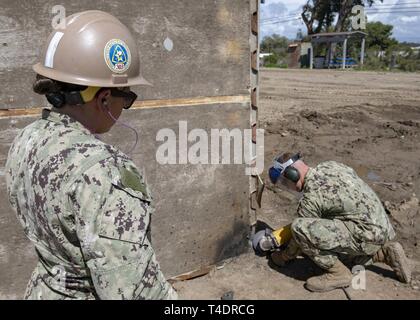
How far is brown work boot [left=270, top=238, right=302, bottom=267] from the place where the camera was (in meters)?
4.20

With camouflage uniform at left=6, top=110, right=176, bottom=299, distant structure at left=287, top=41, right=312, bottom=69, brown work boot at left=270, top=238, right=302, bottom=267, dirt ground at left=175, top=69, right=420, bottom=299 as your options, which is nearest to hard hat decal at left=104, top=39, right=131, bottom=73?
camouflage uniform at left=6, top=110, right=176, bottom=299

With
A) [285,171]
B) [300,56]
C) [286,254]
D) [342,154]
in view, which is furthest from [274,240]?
[300,56]

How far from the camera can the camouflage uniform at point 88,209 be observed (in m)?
1.26

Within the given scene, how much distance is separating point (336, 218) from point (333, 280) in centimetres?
54

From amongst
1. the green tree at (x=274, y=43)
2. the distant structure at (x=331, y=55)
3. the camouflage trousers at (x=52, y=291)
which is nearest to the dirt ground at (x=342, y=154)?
the camouflage trousers at (x=52, y=291)

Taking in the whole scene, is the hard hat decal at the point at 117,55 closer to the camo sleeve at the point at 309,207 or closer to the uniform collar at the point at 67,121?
the uniform collar at the point at 67,121

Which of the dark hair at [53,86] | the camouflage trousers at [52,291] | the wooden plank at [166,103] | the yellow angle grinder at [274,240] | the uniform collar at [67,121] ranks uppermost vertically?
the dark hair at [53,86]

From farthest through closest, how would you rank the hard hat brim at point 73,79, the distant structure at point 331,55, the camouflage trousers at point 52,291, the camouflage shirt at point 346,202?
the distant structure at point 331,55 → the camouflage shirt at point 346,202 → the camouflage trousers at point 52,291 → the hard hat brim at point 73,79

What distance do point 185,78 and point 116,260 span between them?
2530 mm

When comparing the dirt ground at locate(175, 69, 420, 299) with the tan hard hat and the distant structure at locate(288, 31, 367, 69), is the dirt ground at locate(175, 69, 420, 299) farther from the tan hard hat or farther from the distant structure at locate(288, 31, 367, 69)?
the distant structure at locate(288, 31, 367, 69)

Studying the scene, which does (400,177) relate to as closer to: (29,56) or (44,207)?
(29,56)

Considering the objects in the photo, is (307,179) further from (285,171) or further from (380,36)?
(380,36)

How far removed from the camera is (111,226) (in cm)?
126

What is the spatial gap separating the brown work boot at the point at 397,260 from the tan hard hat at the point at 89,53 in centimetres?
336
